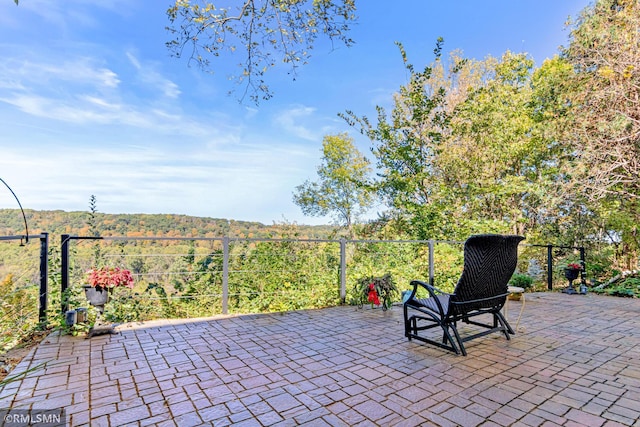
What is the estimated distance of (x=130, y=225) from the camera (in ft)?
20.3

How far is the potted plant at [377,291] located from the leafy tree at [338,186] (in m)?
10.8

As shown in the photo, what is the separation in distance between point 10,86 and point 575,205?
46.5ft

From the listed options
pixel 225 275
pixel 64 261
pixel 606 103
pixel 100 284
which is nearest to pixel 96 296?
pixel 100 284

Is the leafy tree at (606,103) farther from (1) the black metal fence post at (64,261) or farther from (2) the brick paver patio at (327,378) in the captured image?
(1) the black metal fence post at (64,261)

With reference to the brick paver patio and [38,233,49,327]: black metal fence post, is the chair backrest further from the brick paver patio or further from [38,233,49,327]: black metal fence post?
[38,233,49,327]: black metal fence post

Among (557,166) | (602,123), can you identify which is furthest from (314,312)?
(557,166)

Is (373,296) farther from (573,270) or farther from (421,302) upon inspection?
(573,270)

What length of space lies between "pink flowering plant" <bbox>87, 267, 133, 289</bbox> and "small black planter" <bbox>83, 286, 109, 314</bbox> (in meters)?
0.05

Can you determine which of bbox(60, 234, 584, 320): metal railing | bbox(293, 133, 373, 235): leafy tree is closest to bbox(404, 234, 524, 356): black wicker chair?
bbox(60, 234, 584, 320): metal railing

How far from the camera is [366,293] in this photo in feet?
16.2

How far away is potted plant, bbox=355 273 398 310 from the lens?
15.9 feet

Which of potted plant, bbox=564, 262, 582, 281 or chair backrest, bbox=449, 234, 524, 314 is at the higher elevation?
chair backrest, bbox=449, 234, 524, 314

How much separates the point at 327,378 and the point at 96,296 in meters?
2.72

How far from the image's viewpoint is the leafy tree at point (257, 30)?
361cm
